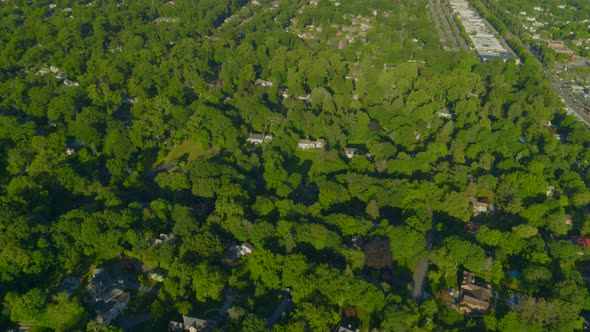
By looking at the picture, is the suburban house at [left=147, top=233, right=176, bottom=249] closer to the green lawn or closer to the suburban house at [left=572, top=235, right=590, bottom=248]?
the green lawn

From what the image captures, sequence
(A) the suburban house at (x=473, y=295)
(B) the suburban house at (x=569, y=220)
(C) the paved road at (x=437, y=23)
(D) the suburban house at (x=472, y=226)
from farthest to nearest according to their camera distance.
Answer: (C) the paved road at (x=437, y=23) → (B) the suburban house at (x=569, y=220) → (D) the suburban house at (x=472, y=226) → (A) the suburban house at (x=473, y=295)

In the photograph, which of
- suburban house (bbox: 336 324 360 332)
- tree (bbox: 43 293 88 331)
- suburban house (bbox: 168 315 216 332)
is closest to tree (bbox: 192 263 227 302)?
suburban house (bbox: 168 315 216 332)

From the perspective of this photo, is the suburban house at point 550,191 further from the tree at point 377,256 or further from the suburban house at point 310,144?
the suburban house at point 310,144

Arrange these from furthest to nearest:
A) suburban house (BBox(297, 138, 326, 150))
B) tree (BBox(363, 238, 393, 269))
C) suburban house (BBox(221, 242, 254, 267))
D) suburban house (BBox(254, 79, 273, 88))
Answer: suburban house (BBox(254, 79, 273, 88)) < suburban house (BBox(297, 138, 326, 150)) < suburban house (BBox(221, 242, 254, 267)) < tree (BBox(363, 238, 393, 269))

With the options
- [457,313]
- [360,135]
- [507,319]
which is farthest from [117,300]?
[360,135]

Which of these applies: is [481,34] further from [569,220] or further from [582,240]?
[582,240]

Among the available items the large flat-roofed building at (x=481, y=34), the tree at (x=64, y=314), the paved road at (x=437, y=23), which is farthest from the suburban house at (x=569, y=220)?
the paved road at (x=437, y=23)
